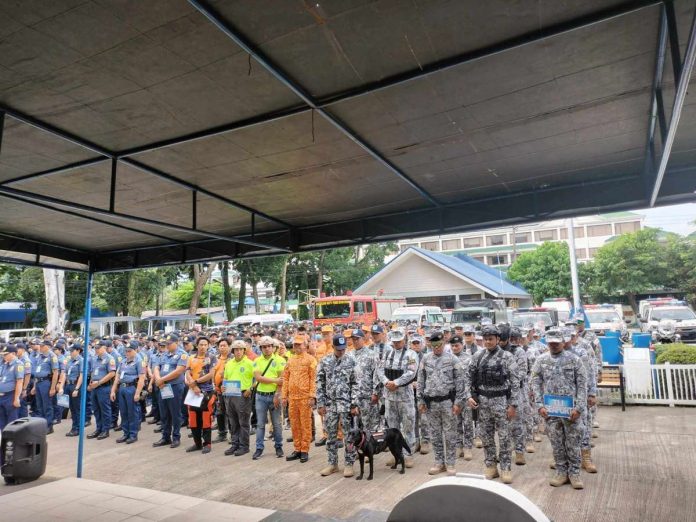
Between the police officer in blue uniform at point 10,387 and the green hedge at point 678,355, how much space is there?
1426 centimetres

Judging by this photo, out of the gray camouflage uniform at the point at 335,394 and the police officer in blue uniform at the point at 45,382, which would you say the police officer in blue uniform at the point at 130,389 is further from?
the gray camouflage uniform at the point at 335,394

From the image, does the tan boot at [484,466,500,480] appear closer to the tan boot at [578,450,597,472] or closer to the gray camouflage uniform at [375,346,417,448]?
the tan boot at [578,450,597,472]

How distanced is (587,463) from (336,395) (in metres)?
3.72

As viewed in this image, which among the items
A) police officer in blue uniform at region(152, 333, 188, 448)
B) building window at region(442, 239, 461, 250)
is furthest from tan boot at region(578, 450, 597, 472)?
building window at region(442, 239, 461, 250)

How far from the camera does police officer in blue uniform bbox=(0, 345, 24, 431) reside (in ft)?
29.9

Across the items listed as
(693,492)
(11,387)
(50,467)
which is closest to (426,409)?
(693,492)

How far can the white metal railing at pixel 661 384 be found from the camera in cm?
1035

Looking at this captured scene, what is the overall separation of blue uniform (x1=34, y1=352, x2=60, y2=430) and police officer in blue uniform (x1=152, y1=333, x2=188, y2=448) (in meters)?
3.38

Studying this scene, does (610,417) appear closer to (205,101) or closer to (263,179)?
(263,179)

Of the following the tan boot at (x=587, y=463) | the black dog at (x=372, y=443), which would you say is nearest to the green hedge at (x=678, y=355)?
the tan boot at (x=587, y=463)

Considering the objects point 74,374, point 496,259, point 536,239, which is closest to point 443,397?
point 74,374

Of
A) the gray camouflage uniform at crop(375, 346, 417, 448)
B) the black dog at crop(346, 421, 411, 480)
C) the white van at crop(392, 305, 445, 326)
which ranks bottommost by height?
the black dog at crop(346, 421, 411, 480)

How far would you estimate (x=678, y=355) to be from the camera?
10.6 m

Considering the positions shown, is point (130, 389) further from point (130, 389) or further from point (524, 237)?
point (524, 237)
